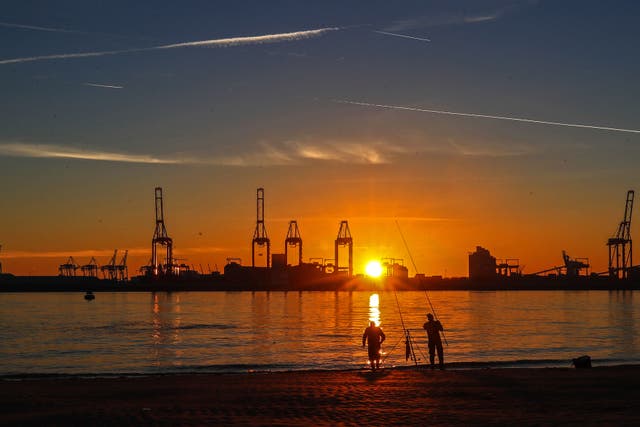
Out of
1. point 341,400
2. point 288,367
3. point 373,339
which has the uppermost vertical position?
point 373,339

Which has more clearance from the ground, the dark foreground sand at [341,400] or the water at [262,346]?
the dark foreground sand at [341,400]

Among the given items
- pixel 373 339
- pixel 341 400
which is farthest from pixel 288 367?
pixel 341 400

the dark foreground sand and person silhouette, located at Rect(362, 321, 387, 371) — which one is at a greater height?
person silhouette, located at Rect(362, 321, 387, 371)

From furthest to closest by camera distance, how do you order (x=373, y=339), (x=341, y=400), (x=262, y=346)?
(x=262, y=346)
(x=373, y=339)
(x=341, y=400)

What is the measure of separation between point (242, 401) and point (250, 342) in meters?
34.7

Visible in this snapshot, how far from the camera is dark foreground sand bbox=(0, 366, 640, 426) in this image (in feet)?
54.3

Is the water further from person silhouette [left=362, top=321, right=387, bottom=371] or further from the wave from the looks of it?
person silhouette [left=362, top=321, right=387, bottom=371]

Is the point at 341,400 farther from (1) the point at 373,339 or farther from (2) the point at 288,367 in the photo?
(2) the point at 288,367

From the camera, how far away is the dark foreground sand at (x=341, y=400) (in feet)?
54.3

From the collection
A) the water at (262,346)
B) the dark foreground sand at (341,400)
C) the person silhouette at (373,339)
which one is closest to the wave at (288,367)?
the water at (262,346)

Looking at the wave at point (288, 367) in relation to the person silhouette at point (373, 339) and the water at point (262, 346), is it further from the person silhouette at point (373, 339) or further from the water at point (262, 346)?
the person silhouette at point (373, 339)

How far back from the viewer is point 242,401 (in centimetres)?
1944

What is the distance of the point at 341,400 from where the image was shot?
1903 centimetres

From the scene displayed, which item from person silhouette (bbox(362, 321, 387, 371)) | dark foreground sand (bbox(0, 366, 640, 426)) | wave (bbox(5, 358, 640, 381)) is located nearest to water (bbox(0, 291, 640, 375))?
wave (bbox(5, 358, 640, 381))
